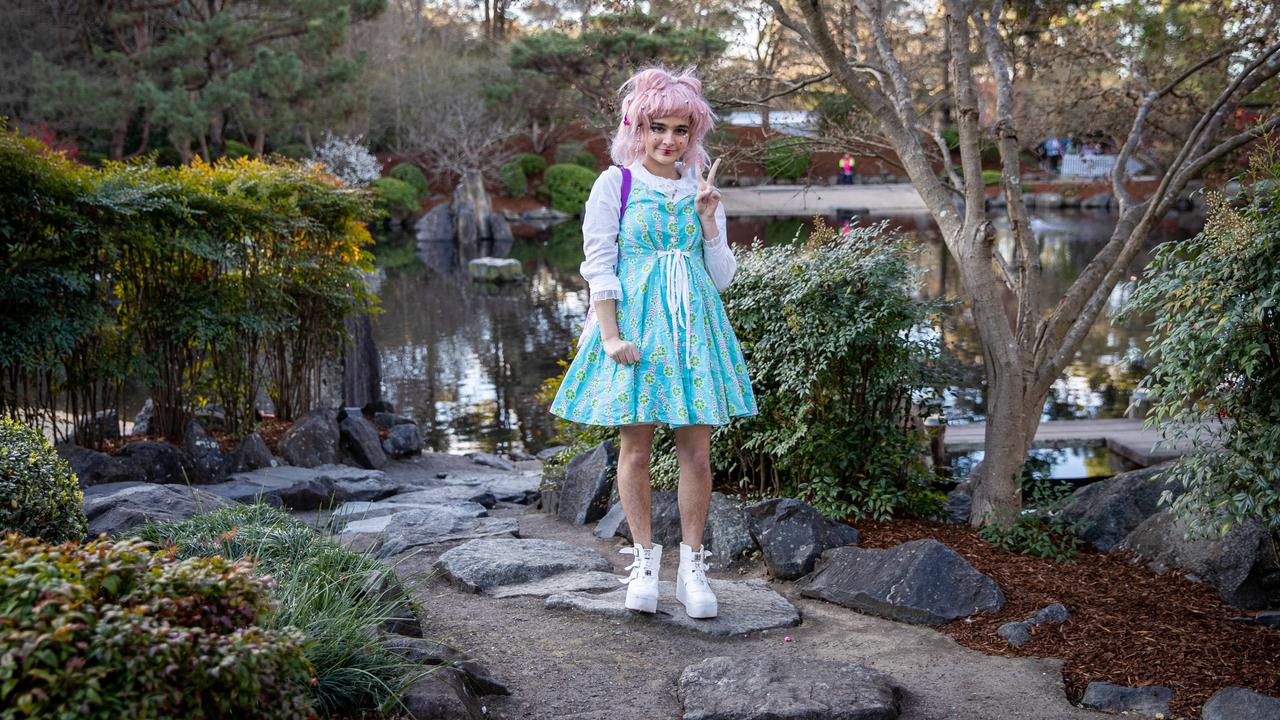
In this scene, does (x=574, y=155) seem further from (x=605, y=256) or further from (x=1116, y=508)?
(x=605, y=256)

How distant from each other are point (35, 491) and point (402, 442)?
549 cm

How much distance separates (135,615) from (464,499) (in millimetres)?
4620

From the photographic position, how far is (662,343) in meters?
3.52

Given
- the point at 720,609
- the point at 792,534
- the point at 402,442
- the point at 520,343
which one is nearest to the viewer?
the point at 720,609

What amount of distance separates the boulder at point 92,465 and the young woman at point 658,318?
3369mm

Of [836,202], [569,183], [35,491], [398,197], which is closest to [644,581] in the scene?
[35,491]

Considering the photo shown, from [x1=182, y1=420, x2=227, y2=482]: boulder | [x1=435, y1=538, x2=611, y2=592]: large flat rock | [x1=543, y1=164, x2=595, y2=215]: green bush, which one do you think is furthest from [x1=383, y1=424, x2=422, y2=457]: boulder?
[x1=543, y1=164, x2=595, y2=215]: green bush

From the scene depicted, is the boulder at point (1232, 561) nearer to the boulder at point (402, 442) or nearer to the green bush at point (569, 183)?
the boulder at point (402, 442)

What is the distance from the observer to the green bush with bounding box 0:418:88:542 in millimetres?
3006

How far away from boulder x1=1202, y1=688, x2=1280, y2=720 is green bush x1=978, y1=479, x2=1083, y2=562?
4.74ft

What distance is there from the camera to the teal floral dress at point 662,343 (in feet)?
11.5

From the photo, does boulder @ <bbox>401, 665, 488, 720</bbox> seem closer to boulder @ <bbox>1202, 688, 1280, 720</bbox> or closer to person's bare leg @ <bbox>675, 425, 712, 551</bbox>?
person's bare leg @ <bbox>675, 425, 712, 551</bbox>

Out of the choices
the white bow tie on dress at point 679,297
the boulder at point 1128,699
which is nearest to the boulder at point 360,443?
the white bow tie on dress at point 679,297

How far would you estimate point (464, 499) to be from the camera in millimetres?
6379
